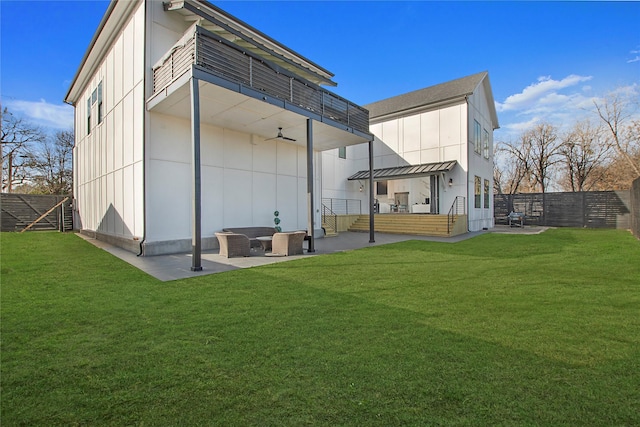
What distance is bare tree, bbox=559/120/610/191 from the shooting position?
28766mm

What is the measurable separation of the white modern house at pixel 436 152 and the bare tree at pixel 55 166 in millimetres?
25294

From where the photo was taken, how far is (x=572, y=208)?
2014 centimetres

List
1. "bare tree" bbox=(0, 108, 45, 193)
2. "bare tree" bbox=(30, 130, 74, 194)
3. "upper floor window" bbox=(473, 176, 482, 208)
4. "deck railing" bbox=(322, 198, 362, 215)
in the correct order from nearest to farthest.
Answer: "upper floor window" bbox=(473, 176, 482, 208) < "deck railing" bbox=(322, 198, 362, 215) < "bare tree" bbox=(0, 108, 45, 193) < "bare tree" bbox=(30, 130, 74, 194)

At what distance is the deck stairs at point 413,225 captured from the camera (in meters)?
15.5

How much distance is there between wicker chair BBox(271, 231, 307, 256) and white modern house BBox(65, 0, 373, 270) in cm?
55

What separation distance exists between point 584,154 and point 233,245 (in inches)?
1397

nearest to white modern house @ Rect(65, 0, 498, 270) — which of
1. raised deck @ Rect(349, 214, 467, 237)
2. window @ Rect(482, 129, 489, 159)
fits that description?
raised deck @ Rect(349, 214, 467, 237)

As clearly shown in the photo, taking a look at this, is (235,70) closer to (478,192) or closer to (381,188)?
→ (478,192)

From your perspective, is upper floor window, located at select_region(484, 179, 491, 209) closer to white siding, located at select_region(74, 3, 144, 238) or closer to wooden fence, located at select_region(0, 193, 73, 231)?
white siding, located at select_region(74, 3, 144, 238)

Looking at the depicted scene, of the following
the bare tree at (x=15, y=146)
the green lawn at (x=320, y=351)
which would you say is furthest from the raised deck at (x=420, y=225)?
the bare tree at (x=15, y=146)

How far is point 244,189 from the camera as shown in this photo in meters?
11.9

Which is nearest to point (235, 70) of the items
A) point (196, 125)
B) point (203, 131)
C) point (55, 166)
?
point (196, 125)

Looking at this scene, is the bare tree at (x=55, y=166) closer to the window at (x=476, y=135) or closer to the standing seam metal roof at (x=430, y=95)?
the standing seam metal roof at (x=430, y=95)

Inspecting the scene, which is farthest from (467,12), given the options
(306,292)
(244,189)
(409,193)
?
(409,193)
